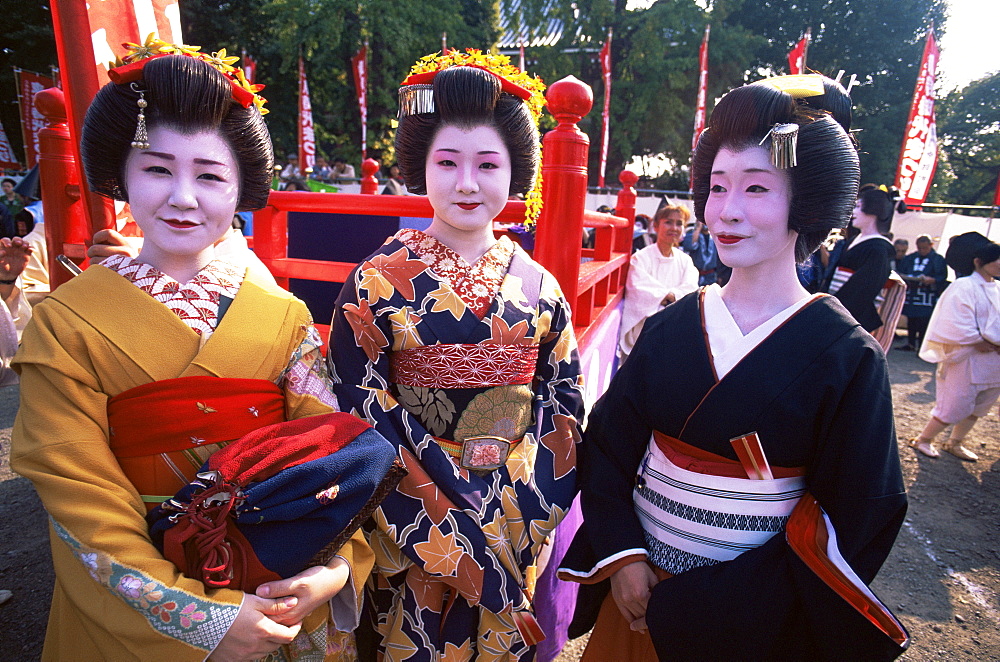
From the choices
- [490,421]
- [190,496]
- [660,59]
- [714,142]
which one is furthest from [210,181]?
[660,59]

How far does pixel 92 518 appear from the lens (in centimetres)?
107

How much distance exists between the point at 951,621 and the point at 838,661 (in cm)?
232

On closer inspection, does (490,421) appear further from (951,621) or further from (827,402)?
(951,621)

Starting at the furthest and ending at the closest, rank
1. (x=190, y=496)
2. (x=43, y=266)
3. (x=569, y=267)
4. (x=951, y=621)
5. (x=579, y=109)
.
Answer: (x=43, y=266), (x=951, y=621), (x=569, y=267), (x=579, y=109), (x=190, y=496)

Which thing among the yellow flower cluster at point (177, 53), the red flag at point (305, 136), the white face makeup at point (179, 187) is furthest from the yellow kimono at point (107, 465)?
the red flag at point (305, 136)

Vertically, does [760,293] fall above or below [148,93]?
below

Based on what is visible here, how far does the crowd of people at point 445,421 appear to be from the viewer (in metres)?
1.12

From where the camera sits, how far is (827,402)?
127 centimetres

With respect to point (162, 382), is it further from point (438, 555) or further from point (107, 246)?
point (438, 555)

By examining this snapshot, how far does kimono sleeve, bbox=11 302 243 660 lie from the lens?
1060mm

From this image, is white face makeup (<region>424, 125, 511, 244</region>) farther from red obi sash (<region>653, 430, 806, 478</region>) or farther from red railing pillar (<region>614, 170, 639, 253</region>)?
red railing pillar (<region>614, 170, 639, 253</region>)

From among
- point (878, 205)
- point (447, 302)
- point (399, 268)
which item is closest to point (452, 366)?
point (447, 302)

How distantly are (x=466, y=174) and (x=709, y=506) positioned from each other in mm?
1094

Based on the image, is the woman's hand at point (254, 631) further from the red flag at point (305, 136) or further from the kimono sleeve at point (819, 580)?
the red flag at point (305, 136)
